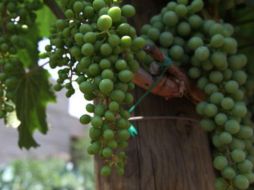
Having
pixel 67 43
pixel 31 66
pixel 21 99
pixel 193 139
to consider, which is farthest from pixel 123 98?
pixel 31 66

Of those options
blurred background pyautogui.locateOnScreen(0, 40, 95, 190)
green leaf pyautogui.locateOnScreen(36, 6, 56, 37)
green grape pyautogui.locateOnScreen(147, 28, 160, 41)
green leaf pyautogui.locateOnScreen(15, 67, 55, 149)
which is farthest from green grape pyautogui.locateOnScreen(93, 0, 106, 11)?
blurred background pyautogui.locateOnScreen(0, 40, 95, 190)

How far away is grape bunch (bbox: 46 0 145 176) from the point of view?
83 cm

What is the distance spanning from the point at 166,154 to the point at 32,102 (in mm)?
569

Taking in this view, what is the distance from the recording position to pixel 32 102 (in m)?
1.59

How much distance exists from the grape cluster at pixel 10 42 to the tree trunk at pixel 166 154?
27 cm

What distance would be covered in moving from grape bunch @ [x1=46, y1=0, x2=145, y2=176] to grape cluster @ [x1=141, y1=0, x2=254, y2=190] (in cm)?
20

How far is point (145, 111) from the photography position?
1.24 metres

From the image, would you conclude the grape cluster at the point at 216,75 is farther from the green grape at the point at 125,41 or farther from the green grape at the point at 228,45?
the green grape at the point at 125,41

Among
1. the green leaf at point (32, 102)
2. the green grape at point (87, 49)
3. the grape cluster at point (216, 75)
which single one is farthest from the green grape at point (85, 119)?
the green leaf at point (32, 102)

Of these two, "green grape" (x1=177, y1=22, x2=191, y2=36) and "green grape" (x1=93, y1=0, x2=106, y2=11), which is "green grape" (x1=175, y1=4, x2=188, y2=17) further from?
"green grape" (x1=93, y1=0, x2=106, y2=11)

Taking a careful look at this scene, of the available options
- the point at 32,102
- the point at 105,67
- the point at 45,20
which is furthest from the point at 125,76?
the point at 45,20

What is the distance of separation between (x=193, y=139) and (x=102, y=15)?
1.62 ft

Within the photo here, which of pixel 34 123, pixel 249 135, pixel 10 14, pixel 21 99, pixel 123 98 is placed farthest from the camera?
pixel 34 123

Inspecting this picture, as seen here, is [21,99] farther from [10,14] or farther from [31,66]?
[10,14]
